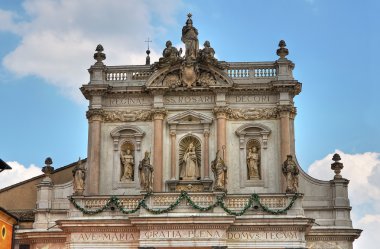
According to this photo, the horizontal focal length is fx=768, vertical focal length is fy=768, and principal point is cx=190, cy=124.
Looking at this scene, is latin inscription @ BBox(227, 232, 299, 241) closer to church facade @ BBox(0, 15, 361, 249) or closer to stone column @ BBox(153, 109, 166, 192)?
church facade @ BBox(0, 15, 361, 249)

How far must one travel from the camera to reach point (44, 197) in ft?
118

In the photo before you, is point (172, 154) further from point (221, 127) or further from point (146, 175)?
point (146, 175)

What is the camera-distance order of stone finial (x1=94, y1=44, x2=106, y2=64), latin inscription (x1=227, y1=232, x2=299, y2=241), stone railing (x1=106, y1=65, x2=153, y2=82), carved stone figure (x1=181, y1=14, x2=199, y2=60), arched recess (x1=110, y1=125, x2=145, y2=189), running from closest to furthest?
1. latin inscription (x1=227, y1=232, x2=299, y2=241)
2. arched recess (x1=110, y1=125, x2=145, y2=189)
3. carved stone figure (x1=181, y1=14, x2=199, y2=60)
4. stone railing (x1=106, y1=65, x2=153, y2=82)
5. stone finial (x1=94, y1=44, x2=106, y2=64)

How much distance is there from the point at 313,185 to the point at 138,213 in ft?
28.3

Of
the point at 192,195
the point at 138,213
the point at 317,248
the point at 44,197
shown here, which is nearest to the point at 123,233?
the point at 138,213

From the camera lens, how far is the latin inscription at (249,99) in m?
36.5

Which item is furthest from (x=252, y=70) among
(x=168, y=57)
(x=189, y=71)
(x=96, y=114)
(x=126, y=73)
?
(x=96, y=114)

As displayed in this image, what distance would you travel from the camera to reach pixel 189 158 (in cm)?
3544

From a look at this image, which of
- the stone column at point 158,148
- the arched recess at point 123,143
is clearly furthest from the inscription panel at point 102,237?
the arched recess at point 123,143

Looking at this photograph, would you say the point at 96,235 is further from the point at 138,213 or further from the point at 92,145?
the point at 92,145

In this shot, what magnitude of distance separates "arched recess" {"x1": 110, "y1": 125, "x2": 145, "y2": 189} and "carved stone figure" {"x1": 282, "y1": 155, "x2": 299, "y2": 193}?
753 cm

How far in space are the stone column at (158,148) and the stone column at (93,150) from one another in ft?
8.83

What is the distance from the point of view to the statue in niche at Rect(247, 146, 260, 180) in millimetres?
35438

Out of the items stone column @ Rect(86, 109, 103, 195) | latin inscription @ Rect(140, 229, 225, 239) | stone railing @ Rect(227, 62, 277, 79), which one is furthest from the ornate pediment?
latin inscription @ Rect(140, 229, 225, 239)
